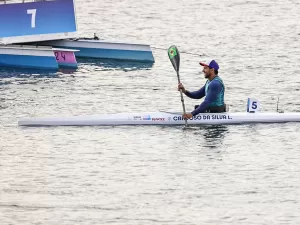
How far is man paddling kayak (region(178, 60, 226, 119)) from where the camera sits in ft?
112

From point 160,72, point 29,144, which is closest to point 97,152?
point 29,144

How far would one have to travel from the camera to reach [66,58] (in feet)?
145

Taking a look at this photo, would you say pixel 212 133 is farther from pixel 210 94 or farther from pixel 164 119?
pixel 164 119

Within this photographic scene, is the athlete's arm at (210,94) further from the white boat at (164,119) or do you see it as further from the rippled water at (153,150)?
the rippled water at (153,150)

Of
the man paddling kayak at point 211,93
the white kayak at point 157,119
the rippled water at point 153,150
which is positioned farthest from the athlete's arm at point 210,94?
the rippled water at point 153,150

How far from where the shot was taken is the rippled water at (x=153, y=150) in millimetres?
27000

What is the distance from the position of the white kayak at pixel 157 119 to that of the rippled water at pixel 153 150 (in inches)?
10.3

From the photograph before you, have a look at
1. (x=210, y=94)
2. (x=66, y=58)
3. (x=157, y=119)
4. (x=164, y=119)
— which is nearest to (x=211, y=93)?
(x=210, y=94)

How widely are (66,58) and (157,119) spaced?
10.1 metres

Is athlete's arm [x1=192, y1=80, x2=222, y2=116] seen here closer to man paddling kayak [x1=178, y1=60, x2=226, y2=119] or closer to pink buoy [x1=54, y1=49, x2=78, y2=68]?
man paddling kayak [x1=178, y1=60, x2=226, y2=119]

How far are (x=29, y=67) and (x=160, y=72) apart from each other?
434 centimetres

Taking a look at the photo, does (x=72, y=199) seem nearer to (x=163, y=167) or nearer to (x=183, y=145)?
(x=163, y=167)

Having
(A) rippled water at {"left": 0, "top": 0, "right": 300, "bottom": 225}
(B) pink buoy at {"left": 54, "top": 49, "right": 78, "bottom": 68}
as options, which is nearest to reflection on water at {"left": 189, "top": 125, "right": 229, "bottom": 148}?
(A) rippled water at {"left": 0, "top": 0, "right": 300, "bottom": 225}

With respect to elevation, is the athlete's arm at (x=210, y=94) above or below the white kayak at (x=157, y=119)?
above
